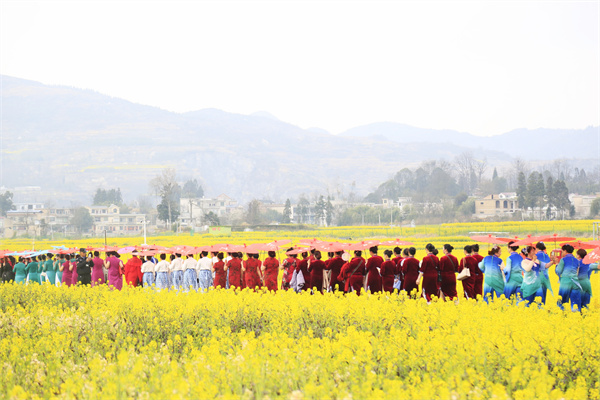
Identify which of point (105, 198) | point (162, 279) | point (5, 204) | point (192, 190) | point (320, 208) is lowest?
point (162, 279)

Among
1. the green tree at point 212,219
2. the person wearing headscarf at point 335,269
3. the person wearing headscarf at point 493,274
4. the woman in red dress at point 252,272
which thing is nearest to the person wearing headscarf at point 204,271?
the woman in red dress at point 252,272

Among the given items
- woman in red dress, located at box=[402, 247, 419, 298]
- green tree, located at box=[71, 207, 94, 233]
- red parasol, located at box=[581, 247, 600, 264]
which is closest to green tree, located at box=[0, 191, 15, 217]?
green tree, located at box=[71, 207, 94, 233]

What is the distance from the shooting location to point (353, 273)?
14.4 meters

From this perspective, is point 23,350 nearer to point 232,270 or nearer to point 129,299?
point 129,299

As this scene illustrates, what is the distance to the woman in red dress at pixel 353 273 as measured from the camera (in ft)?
47.2

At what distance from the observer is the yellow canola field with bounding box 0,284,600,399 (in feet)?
18.2

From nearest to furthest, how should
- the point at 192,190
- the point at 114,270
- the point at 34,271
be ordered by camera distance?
the point at 114,270 < the point at 34,271 < the point at 192,190

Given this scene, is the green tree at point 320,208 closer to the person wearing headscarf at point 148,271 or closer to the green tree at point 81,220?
the green tree at point 81,220

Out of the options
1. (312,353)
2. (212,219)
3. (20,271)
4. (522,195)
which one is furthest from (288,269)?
(212,219)

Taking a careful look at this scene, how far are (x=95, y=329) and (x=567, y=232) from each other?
47.5 m

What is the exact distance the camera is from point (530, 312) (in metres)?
8.70

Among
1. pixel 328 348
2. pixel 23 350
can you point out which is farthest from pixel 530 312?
pixel 23 350

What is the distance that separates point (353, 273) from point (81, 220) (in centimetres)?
11351

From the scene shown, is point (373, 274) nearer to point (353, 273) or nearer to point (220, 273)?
point (353, 273)
